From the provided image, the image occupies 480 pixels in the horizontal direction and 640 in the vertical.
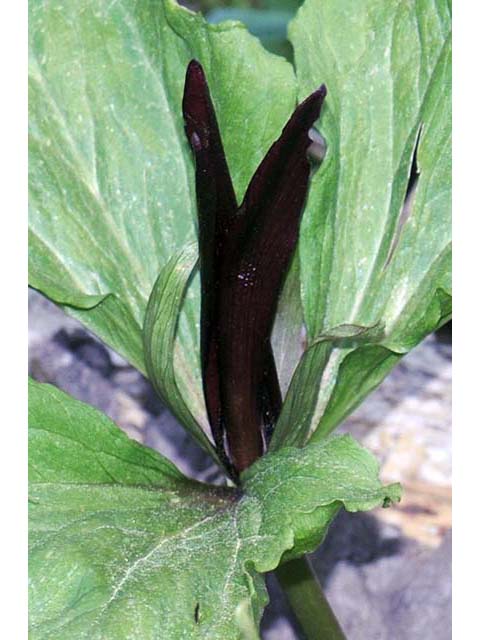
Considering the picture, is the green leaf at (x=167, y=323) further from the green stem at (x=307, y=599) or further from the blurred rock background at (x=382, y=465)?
the blurred rock background at (x=382, y=465)

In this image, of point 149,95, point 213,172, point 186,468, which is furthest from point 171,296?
point 186,468

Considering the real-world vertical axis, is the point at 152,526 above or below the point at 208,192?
below

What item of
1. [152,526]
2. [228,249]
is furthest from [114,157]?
[152,526]

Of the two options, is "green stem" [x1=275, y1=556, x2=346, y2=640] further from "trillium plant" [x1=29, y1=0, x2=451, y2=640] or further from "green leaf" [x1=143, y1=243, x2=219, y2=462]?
"green leaf" [x1=143, y1=243, x2=219, y2=462]

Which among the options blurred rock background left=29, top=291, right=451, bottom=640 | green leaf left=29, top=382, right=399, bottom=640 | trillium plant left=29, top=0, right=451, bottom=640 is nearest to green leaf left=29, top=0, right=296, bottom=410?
trillium plant left=29, top=0, right=451, bottom=640

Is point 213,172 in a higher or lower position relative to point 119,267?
higher

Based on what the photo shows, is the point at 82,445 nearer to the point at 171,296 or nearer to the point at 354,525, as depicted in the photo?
the point at 171,296

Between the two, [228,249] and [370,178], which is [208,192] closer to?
[228,249]
